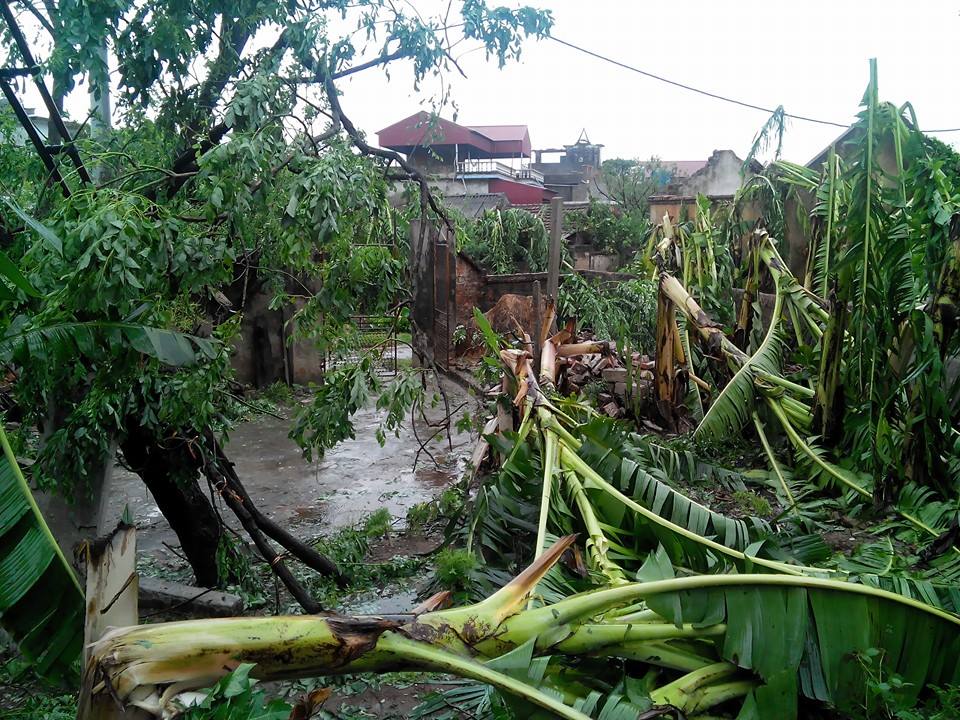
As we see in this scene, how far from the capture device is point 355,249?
12.6 ft

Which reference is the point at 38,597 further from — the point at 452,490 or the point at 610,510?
the point at 452,490

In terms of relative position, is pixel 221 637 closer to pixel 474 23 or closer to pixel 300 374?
pixel 474 23

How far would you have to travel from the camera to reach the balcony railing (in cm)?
2811

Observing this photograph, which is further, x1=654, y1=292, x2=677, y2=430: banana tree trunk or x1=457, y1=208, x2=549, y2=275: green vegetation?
x1=457, y1=208, x2=549, y2=275: green vegetation

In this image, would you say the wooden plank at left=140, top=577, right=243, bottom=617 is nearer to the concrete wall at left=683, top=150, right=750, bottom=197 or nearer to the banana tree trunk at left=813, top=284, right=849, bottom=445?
the banana tree trunk at left=813, top=284, right=849, bottom=445

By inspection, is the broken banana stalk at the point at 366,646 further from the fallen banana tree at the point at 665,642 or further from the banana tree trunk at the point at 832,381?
the banana tree trunk at the point at 832,381

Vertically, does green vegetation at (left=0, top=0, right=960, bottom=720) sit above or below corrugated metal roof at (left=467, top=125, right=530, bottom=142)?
below

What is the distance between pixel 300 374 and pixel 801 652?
9715 mm

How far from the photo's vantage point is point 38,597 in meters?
2.22

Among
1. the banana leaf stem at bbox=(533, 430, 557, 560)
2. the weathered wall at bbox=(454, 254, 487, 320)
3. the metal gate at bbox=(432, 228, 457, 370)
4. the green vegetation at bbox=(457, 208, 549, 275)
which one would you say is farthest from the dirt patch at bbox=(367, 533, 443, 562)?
the green vegetation at bbox=(457, 208, 549, 275)

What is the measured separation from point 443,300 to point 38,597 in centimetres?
944

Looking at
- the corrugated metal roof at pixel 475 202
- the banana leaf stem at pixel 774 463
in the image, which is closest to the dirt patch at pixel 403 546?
the banana leaf stem at pixel 774 463

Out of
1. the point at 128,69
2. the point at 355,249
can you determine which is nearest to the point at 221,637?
the point at 355,249

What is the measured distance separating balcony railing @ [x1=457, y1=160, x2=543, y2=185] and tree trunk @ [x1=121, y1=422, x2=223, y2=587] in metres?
24.2
